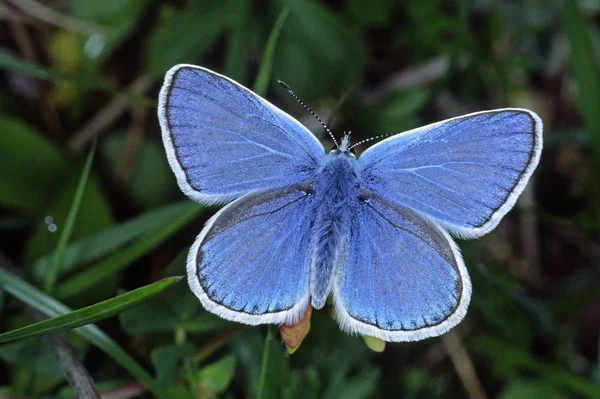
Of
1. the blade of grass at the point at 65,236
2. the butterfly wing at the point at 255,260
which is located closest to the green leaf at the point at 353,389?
the butterfly wing at the point at 255,260

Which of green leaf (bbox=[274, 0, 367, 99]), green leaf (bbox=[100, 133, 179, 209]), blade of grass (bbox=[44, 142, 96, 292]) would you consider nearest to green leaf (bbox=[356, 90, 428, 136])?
green leaf (bbox=[274, 0, 367, 99])

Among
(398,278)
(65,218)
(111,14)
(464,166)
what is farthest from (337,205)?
(111,14)

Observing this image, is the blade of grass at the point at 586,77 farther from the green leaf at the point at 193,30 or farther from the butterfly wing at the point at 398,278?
the green leaf at the point at 193,30

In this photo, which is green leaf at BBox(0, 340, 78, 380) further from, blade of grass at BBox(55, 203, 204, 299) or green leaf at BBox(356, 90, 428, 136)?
green leaf at BBox(356, 90, 428, 136)

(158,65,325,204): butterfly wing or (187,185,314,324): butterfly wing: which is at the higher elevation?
(158,65,325,204): butterfly wing

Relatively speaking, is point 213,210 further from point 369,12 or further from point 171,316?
point 369,12

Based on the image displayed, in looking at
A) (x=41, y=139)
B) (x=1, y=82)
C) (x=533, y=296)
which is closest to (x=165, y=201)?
(x=41, y=139)
